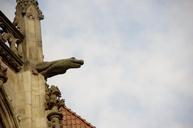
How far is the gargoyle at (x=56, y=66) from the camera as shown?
35.1ft

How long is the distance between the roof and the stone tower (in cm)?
655

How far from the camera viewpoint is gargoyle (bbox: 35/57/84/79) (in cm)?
1070

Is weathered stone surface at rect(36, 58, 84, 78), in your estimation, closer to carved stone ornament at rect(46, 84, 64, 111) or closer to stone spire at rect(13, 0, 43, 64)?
stone spire at rect(13, 0, 43, 64)

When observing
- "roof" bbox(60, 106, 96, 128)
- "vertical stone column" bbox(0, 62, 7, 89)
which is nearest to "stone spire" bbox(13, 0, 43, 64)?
"vertical stone column" bbox(0, 62, 7, 89)

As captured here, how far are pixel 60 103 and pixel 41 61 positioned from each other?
0.91 m

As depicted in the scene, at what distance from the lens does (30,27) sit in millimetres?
11375

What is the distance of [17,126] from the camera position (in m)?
9.77

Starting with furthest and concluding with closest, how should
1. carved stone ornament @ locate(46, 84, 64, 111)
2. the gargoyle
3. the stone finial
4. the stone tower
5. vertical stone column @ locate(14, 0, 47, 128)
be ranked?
the stone finial, the gargoyle, carved stone ornament @ locate(46, 84, 64, 111), vertical stone column @ locate(14, 0, 47, 128), the stone tower

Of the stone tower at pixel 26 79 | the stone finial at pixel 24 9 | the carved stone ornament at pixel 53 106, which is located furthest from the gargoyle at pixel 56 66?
the stone finial at pixel 24 9

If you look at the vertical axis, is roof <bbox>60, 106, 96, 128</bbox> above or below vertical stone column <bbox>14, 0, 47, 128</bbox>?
above

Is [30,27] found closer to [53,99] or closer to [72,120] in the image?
[53,99]

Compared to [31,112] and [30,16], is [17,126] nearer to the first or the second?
[31,112]

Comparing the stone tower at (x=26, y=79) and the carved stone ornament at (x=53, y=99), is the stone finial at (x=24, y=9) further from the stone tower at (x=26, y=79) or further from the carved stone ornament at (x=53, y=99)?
the carved stone ornament at (x=53, y=99)

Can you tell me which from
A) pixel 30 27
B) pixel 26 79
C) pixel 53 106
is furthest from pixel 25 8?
pixel 53 106
